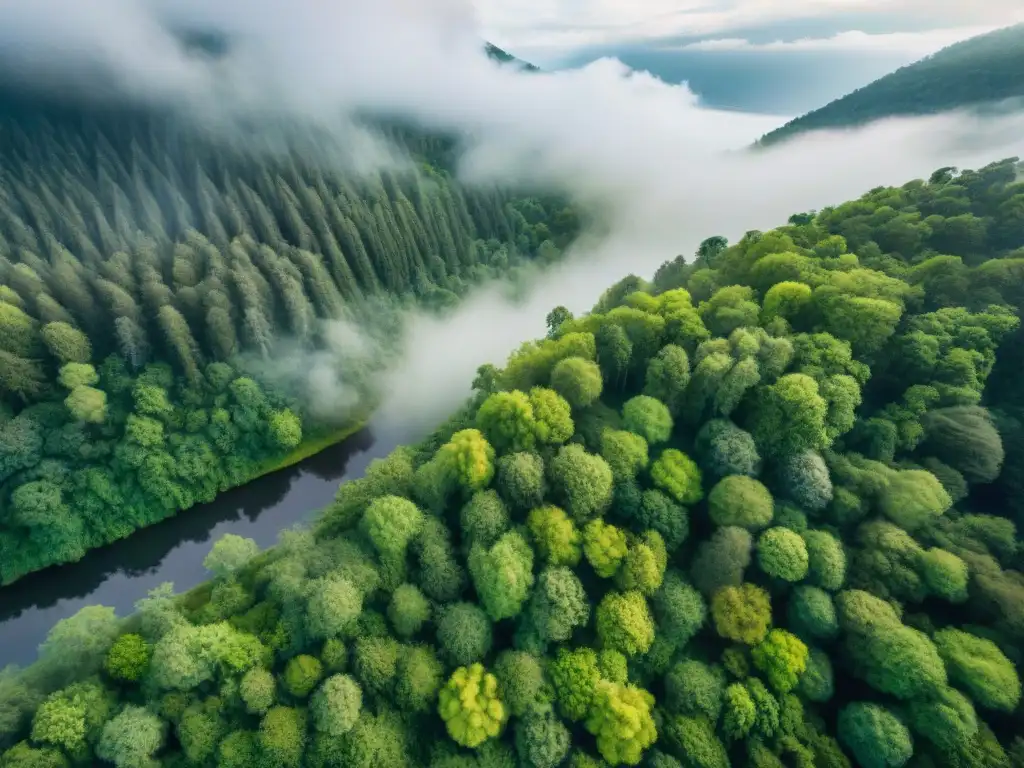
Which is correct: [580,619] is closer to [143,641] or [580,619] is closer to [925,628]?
[925,628]

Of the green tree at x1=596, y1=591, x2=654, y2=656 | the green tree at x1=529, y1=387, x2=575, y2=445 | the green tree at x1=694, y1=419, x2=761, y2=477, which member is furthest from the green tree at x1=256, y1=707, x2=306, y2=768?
the green tree at x1=694, y1=419, x2=761, y2=477

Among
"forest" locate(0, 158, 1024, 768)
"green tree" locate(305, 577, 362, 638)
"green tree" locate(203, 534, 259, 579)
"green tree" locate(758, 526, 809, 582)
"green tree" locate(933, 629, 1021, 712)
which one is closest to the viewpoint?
"green tree" locate(933, 629, 1021, 712)

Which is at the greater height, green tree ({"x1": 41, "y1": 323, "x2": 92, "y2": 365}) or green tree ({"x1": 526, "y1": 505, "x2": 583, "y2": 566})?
green tree ({"x1": 41, "y1": 323, "x2": 92, "y2": 365})

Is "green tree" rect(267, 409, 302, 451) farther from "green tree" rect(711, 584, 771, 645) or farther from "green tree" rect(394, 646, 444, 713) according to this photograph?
"green tree" rect(711, 584, 771, 645)

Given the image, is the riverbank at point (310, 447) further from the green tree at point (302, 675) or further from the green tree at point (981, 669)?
the green tree at point (981, 669)

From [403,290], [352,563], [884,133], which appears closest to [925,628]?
[352,563]
